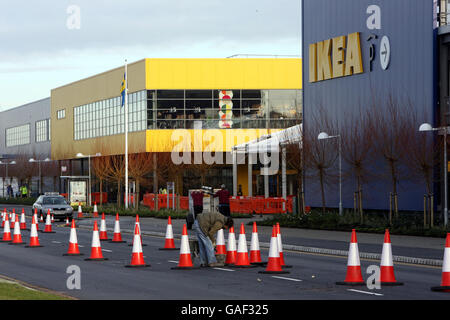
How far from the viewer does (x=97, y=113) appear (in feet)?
279

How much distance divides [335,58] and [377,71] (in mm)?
3926

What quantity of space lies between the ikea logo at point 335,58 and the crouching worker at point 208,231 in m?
22.3

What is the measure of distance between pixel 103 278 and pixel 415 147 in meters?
19.4

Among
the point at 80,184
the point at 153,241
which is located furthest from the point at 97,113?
the point at 153,241

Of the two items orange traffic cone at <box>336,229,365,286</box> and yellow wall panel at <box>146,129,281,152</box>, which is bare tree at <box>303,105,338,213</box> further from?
yellow wall panel at <box>146,129,281,152</box>

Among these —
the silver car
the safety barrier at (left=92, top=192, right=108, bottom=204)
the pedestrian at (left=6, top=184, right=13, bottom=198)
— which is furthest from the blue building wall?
the pedestrian at (left=6, top=184, right=13, bottom=198)

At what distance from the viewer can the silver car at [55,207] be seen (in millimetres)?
50344

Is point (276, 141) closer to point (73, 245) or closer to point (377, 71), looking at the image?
point (377, 71)

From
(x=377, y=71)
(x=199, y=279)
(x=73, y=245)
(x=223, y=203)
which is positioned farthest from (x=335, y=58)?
(x=199, y=279)

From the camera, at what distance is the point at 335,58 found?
1736 inches

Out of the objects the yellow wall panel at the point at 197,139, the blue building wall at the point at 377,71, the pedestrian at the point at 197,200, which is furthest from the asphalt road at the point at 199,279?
the yellow wall panel at the point at 197,139

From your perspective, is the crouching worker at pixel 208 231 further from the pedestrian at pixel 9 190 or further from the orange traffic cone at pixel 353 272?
the pedestrian at pixel 9 190

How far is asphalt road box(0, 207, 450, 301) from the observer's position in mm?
15180

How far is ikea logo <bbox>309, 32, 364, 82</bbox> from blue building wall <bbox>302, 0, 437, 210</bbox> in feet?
0.86
